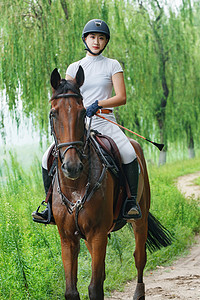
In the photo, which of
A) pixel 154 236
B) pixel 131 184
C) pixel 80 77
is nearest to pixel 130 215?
pixel 131 184

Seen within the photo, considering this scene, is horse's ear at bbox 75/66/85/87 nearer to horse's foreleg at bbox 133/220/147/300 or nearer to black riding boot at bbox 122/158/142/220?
black riding boot at bbox 122/158/142/220

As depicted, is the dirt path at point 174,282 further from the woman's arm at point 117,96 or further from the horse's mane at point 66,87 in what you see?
the horse's mane at point 66,87

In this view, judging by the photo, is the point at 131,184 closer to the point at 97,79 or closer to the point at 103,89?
the point at 103,89

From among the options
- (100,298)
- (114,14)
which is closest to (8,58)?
(114,14)

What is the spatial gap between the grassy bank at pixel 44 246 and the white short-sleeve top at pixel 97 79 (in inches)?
67.6

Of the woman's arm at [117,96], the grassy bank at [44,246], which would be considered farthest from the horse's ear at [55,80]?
the grassy bank at [44,246]

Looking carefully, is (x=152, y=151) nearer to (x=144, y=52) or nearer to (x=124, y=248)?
(x=144, y=52)

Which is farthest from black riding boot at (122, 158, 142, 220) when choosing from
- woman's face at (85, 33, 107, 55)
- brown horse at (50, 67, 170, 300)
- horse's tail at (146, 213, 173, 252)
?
horse's tail at (146, 213, 173, 252)

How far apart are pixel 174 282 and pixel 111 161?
2.63m

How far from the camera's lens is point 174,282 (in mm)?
5621

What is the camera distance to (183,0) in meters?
14.3

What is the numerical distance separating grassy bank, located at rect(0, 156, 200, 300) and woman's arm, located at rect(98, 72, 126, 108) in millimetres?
1802

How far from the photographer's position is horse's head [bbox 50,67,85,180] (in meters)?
3.02

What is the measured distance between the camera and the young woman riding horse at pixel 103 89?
157 inches
